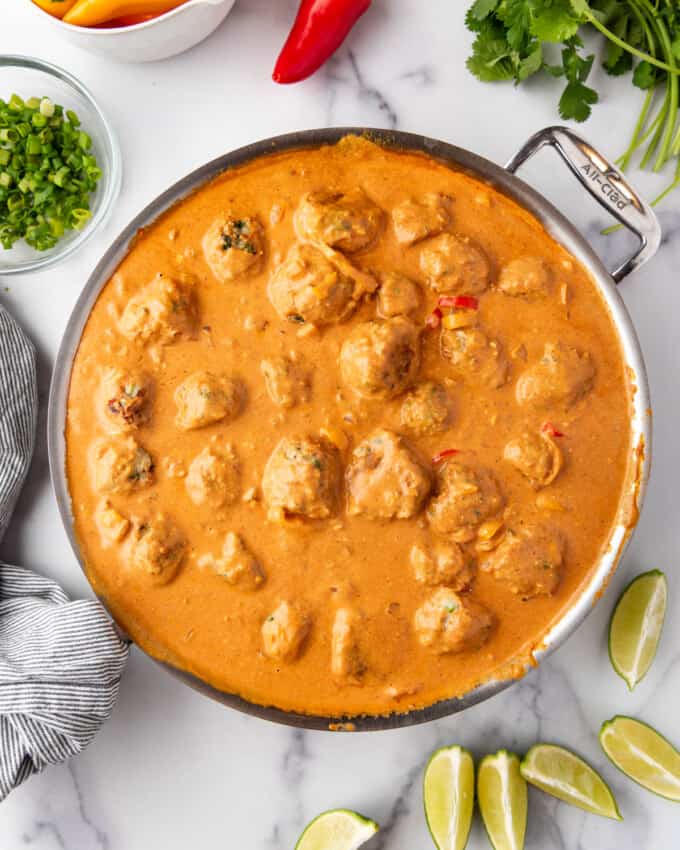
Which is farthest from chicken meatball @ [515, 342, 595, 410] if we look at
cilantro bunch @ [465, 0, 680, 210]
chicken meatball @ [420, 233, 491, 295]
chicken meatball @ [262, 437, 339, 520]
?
cilantro bunch @ [465, 0, 680, 210]

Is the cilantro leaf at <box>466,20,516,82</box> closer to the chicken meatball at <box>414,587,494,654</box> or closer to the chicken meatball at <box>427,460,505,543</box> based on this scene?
the chicken meatball at <box>427,460,505,543</box>

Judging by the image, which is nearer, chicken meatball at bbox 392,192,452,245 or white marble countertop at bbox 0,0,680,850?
chicken meatball at bbox 392,192,452,245

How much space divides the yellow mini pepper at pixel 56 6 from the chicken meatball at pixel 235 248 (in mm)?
1047

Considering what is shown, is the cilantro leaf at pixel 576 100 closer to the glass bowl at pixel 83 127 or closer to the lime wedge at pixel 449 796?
the glass bowl at pixel 83 127

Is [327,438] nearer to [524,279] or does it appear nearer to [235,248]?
[235,248]

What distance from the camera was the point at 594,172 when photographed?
3480 mm

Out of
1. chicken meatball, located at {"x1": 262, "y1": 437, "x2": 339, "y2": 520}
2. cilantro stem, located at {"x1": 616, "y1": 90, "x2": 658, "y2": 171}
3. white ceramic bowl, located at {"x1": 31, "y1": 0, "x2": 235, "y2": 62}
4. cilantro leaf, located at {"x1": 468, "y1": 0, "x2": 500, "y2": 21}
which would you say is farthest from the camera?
cilantro stem, located at {"x1": 616, "y1": 90, "x2": 658, "y2": 171}

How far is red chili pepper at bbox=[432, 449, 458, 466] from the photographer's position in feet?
11.1

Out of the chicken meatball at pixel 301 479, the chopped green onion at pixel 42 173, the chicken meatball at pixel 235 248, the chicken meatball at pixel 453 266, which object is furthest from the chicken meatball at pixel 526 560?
the chopped green onion at pixel 42 173

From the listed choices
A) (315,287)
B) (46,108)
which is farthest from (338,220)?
(46,108)

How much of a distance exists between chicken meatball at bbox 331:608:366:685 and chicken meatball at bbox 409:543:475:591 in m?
0.29

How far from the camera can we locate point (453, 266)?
3.31m

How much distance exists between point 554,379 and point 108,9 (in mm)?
2171

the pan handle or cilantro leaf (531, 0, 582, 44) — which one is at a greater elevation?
cilantro leaf (531, 0, 582, 44)
